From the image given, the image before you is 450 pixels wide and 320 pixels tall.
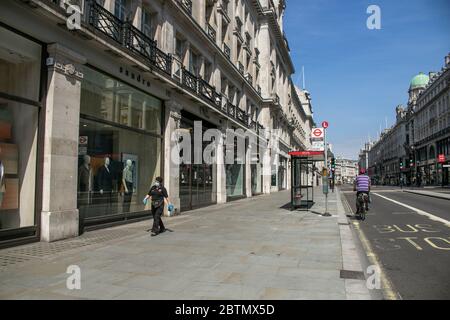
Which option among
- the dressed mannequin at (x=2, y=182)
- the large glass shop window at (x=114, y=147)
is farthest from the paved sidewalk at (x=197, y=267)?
the large glass shop window at (x=114, y=147)

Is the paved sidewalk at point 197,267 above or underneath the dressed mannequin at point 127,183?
underneath

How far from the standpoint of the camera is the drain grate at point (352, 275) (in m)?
5.71

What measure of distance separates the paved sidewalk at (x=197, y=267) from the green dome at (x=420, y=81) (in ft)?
381

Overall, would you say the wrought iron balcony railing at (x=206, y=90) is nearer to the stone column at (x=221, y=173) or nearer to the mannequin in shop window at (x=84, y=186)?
the stone column at (x=221, y=173)

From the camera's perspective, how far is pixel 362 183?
1404 centimetres

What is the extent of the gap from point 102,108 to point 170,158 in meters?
4.41

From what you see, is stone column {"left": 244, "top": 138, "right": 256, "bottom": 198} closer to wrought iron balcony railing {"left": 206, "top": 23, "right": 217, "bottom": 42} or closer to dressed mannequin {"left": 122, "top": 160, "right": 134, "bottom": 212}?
wrought iron balcony railing {"left": 206, "top": 23, "right": 217, "bottom": 42}

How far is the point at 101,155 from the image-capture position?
37.7 ft

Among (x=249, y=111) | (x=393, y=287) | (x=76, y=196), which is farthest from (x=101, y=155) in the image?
(x=249, y=111)

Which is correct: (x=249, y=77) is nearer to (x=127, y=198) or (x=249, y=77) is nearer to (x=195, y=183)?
(x=195, y=183)

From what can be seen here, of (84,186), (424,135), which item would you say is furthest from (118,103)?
(424,135)

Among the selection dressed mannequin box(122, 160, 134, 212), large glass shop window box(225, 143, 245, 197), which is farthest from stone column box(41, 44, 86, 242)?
large glass shop window box(225, 143, 245, 197)
